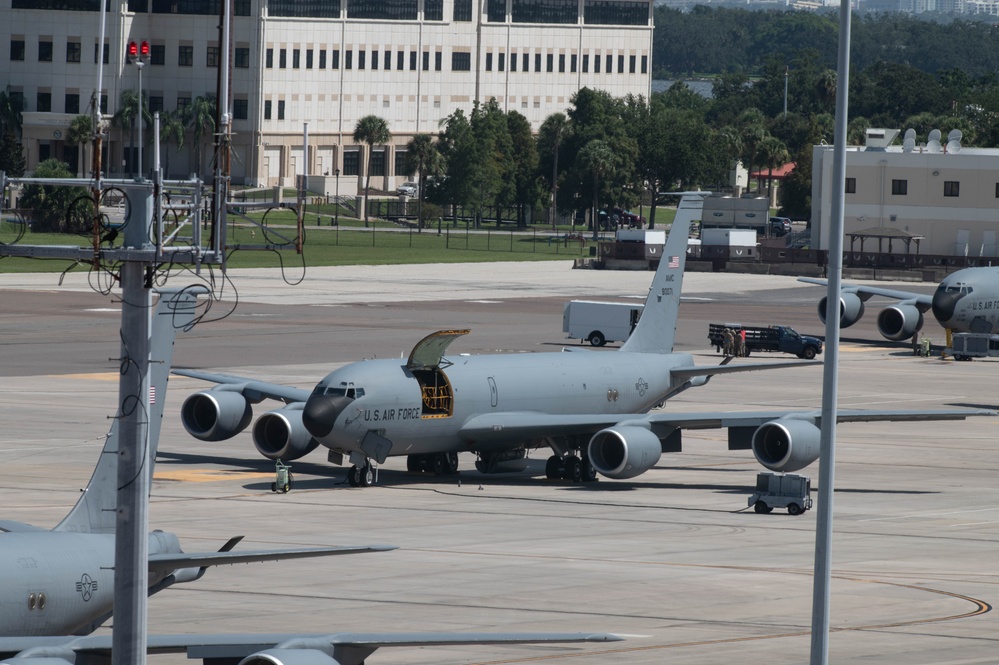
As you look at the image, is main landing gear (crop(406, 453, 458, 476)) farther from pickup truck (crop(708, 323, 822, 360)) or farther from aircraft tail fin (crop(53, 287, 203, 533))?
pickup truck (crop(708, 323, 822, 360))

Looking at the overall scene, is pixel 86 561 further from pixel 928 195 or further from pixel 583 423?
pixel 928 195

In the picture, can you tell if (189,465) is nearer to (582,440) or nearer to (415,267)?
(582,440)

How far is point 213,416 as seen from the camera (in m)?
49.5

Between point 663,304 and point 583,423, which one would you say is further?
point 663,304

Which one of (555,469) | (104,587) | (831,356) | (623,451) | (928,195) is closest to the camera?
(831,356)

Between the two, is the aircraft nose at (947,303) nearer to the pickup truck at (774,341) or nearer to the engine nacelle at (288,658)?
the pickup truck at (774,341)

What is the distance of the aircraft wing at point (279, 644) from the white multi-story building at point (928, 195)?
138 meters

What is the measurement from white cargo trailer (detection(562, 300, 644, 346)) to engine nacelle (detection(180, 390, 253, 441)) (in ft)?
149

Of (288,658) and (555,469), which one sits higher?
(288,658)

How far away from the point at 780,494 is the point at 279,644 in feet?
93.0

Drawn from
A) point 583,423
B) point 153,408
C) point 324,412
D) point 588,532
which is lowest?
point 588,532

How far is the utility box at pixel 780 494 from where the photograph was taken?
44.8 m

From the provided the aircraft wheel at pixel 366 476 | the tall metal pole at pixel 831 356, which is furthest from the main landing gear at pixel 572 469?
the tall metal pole at pixel 831 356

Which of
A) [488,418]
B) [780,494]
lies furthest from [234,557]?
[488,418]
